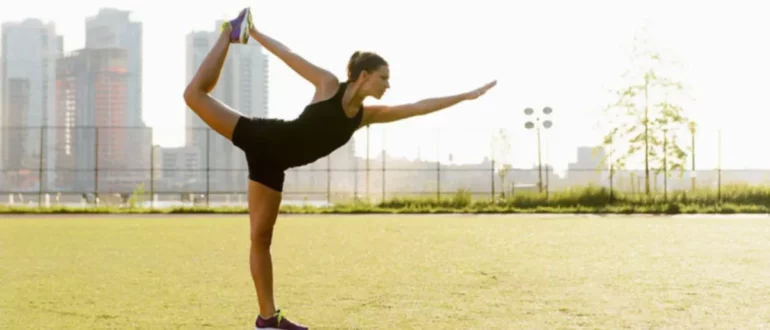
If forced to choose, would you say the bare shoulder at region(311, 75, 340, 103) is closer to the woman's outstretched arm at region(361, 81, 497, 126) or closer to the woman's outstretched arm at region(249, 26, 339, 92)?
the woman's outstretched arm at region(249, 26, 339, 92)

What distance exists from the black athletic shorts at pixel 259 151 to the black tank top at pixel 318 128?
0.36 feet

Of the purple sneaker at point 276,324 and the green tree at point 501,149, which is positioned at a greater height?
the green tree at point 501,149

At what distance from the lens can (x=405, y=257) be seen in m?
12.3

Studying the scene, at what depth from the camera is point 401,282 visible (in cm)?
929

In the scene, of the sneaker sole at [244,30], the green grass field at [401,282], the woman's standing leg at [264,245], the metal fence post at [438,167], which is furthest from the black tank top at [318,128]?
the metal fence post at [438,167]

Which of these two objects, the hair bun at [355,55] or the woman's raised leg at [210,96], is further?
the woman's raised leg at [210,96]

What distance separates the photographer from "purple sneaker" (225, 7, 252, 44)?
5875 mm

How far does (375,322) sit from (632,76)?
32332mm

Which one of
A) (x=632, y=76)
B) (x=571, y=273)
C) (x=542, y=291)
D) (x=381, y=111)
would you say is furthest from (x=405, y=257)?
(x=632, y=76)

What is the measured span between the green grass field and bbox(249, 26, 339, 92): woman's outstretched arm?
193cm

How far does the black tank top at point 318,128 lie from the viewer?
548 cm

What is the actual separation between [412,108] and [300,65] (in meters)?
0.75

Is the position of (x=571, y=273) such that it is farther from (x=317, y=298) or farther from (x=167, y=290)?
(x=167, y=290)

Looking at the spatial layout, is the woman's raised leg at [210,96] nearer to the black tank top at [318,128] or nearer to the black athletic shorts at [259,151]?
the black athletic shorts at [259,151]
